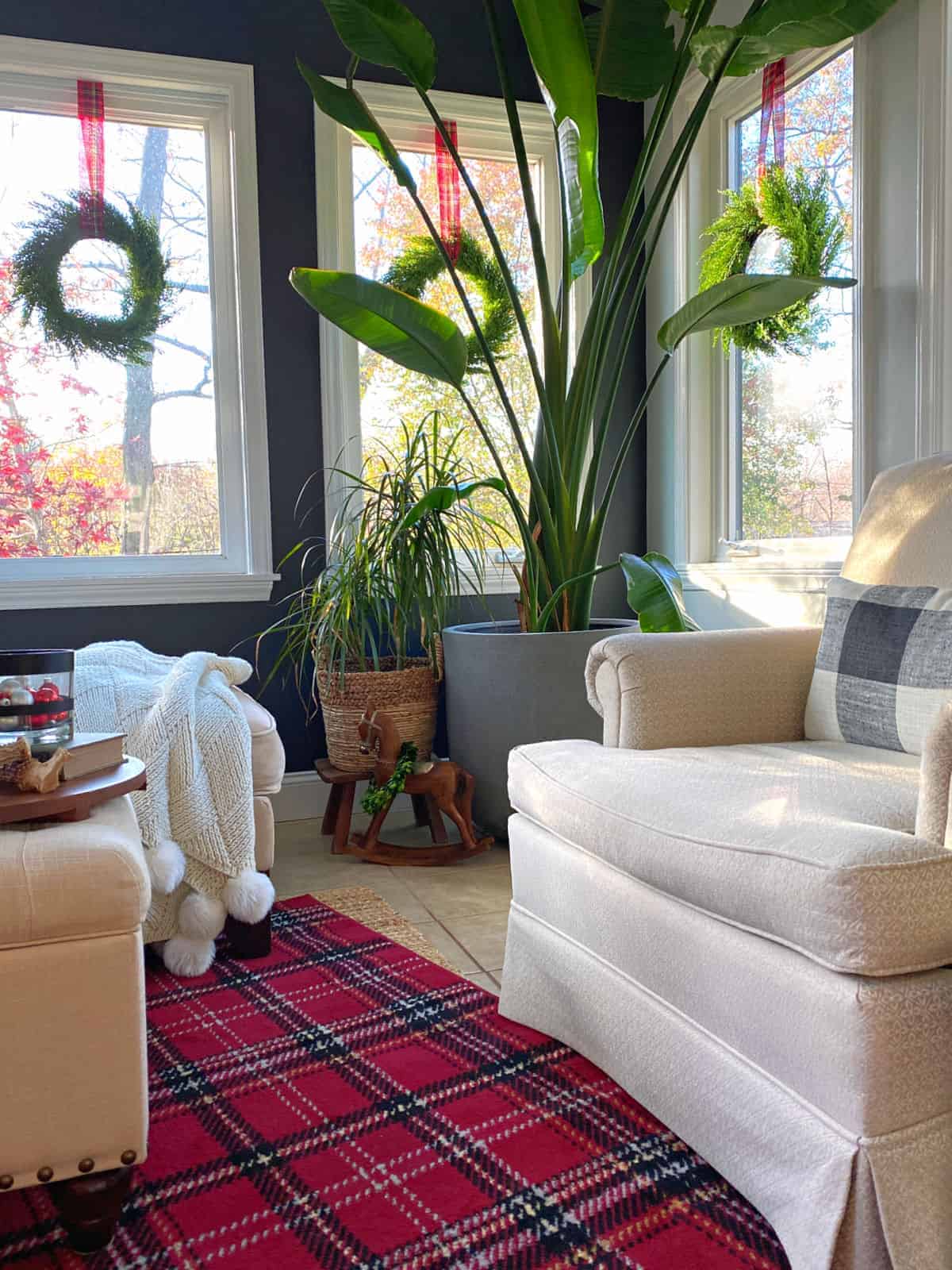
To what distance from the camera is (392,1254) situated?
3.84 feet

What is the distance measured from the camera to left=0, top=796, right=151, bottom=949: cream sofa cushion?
1.13 metres

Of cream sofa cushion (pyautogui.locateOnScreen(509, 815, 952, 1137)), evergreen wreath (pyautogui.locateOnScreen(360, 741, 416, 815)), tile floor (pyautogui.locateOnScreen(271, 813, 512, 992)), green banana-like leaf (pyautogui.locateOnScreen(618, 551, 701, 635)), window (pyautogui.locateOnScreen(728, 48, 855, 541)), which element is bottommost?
tile floor (pyautogui.locateOnScreen(271, 813, 512, 992))

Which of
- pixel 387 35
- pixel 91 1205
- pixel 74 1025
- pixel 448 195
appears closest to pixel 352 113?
pixel 387 35

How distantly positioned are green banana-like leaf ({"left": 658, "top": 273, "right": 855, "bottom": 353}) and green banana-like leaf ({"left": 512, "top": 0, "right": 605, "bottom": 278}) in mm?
273

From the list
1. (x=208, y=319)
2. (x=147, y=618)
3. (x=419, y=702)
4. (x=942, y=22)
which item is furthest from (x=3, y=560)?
(x=942, y=22)

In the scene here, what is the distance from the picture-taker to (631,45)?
2.62m

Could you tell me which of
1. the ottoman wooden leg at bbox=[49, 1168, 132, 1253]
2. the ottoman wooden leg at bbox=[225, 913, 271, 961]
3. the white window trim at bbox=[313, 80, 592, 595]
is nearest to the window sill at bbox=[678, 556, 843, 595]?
the white window trim at bbox=[313, 80, 592, 595]

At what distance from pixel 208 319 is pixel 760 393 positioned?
1.70m

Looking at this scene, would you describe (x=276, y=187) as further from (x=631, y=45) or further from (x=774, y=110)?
(x=774, y=110)

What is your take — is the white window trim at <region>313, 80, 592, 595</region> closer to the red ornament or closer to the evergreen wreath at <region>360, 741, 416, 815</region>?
the evergreen wreath at <region>360, 741, 416, 815</region>

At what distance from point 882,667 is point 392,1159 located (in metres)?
1.07

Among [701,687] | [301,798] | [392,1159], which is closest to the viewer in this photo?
[392,1159]

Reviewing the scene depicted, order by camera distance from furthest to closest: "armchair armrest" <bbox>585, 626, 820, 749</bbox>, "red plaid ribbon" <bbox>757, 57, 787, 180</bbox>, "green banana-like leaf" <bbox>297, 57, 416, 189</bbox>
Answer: "red plaid ribbon" <bbox>757, 57, 787, 180</bbox> → "green banana-like leaf" <bbox>297, 57, 416, 189</bbox> → "armchair armrest" <bbox>585, 626, 820, 749</bbox>

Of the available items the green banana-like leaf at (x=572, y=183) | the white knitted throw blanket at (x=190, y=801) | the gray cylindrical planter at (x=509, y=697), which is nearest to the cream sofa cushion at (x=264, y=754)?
the white knitted throw blanket at (x=190, y=801)
